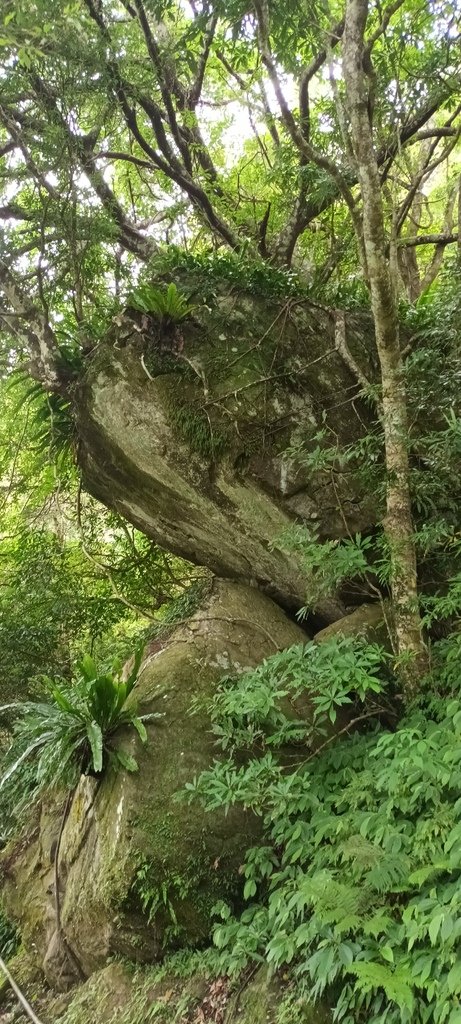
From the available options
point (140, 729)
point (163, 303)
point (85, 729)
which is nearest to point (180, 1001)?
point (140, 729)

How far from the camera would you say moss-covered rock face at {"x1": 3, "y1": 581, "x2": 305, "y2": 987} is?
3.23m

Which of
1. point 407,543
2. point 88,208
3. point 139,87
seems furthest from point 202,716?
point 139,87

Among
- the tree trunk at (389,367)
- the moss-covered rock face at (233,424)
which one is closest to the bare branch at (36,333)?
the moss-covered rock face at (233,424)

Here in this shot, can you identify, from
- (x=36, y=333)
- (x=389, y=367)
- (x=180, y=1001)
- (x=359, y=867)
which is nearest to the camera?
(x=359, y=867)

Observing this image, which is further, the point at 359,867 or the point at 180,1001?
the point at 180,1001

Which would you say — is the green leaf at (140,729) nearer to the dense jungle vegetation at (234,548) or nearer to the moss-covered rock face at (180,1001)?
the dense jungle vegetation at (234,548)

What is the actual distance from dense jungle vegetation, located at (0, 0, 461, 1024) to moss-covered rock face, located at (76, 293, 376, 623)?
24 mm

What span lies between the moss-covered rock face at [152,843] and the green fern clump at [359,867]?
0.67ft

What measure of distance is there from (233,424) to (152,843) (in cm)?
293

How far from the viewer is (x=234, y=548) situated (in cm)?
472

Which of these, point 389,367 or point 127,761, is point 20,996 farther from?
point 389,367

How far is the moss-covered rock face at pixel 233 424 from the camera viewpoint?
4.54 meters

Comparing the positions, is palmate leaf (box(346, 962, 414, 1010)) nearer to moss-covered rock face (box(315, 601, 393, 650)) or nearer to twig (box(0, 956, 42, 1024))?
moss-covered rock face (box(315, 601, 393, 650))

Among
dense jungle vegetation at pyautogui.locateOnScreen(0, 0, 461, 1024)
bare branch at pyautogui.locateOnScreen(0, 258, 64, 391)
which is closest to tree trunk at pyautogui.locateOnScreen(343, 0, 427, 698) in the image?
dense jungle vegetation at pyautogui.locateOnScreen(0, 0, 461, 1024)
